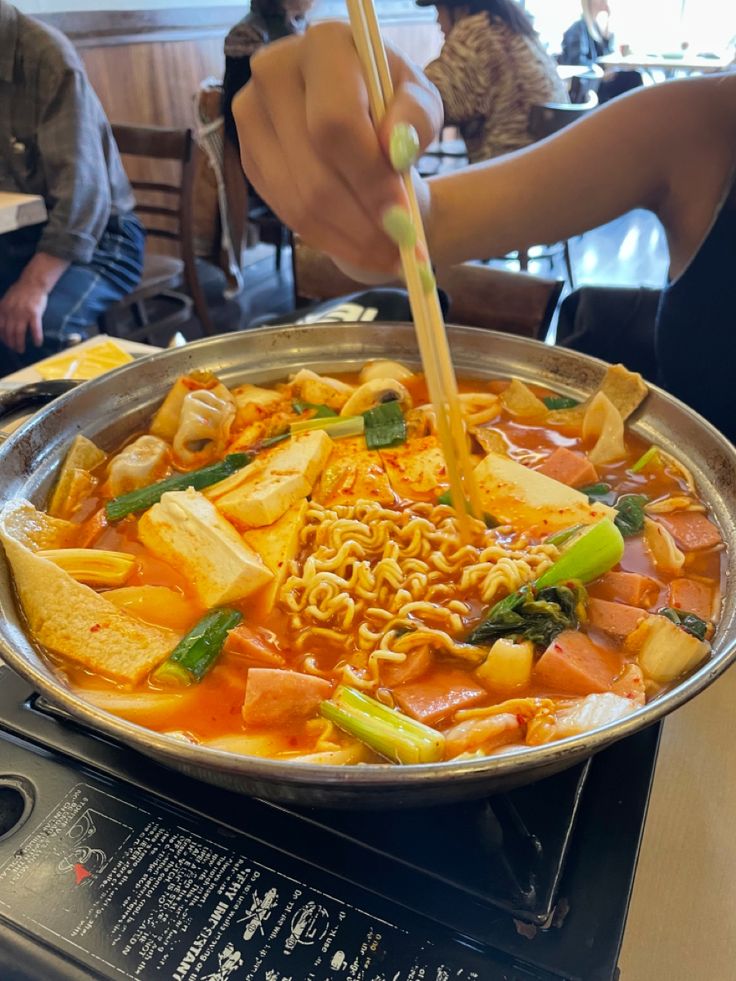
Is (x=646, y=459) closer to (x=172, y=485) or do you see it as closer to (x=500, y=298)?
(x=172, y=485)

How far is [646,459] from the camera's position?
1879mm

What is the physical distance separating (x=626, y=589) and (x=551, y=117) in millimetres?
5323

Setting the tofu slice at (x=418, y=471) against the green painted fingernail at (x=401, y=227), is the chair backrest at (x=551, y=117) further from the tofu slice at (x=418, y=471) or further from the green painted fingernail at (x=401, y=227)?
the green painted fingernail at (x=401, y=227)

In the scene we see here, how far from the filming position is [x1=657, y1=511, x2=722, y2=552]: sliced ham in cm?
161

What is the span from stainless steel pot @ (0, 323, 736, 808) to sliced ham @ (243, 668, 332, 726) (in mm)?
226

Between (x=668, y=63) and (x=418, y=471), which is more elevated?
(x=668, y=63)

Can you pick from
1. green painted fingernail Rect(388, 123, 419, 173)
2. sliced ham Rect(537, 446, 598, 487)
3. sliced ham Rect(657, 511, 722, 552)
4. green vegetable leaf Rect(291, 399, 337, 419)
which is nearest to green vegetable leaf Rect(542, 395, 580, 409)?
sliced ham Rect(537, 446, 598, 487)

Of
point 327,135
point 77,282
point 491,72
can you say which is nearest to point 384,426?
point 327,135

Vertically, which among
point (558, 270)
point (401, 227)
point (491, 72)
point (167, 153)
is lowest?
point (558, 270)

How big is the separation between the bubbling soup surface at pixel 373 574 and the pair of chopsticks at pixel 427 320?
0.40 feet

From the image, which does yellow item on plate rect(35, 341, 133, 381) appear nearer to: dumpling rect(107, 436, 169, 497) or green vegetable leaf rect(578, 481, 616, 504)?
dumpling rect(107, 436, 169, 497)

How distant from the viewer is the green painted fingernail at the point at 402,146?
125 cm

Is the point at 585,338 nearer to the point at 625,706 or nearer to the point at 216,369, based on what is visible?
the point at 216,369

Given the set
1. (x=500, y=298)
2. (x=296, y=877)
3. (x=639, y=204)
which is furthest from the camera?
(x=500, y=298)
